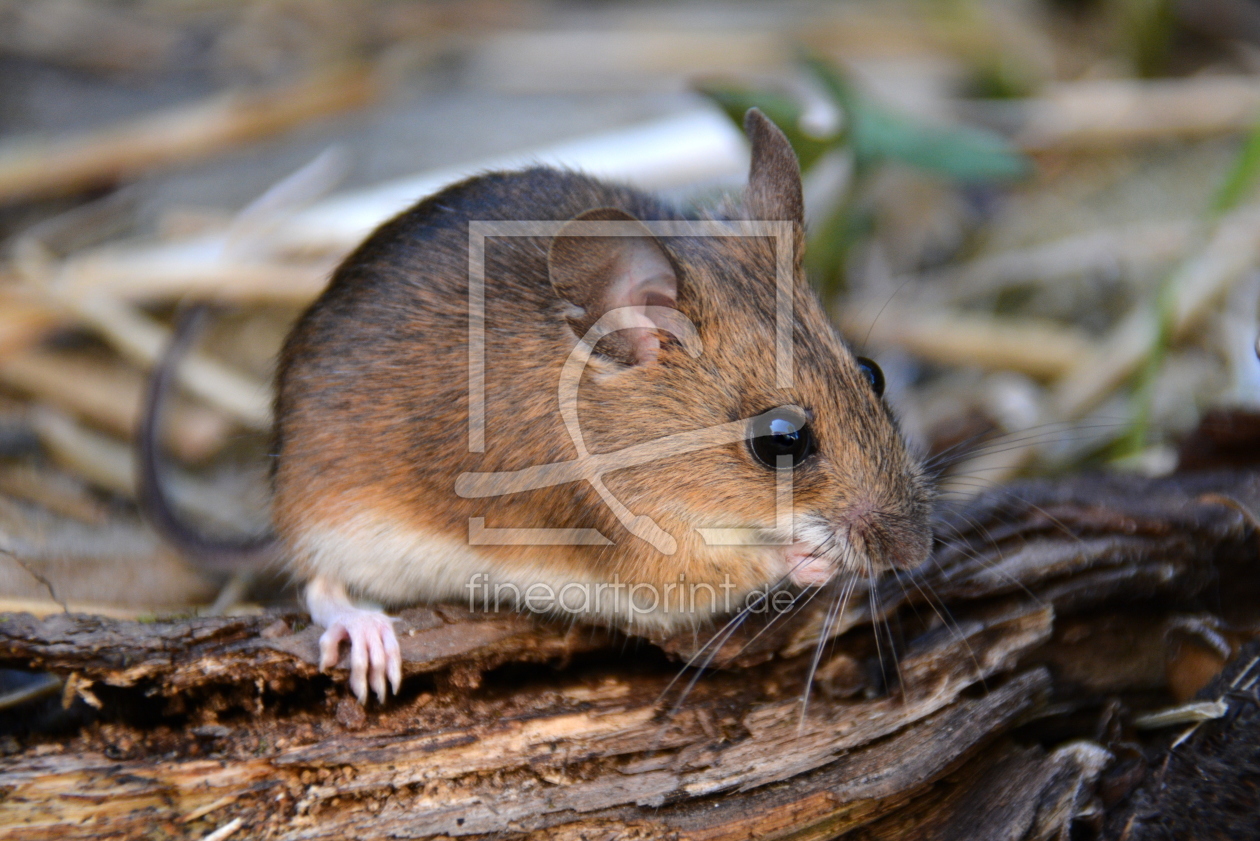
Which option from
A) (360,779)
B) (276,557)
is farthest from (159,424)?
(360,779)

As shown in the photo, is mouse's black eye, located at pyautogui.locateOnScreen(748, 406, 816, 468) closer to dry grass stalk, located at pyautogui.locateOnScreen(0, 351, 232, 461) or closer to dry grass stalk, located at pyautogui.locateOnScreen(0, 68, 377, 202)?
dry grass stalk, located at pyautogui.locateOnScreen(0, 351, 232, 461)

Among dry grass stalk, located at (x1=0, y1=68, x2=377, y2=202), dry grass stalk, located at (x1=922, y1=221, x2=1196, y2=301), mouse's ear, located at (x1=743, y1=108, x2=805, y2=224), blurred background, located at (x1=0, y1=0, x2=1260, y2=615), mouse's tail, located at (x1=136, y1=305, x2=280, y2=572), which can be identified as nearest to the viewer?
mouse's ear, located at (x1=743, y1=108, x2=805, y2=224)

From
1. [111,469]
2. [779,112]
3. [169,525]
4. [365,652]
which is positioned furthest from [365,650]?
[779,112]

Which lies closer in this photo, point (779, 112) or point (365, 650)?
point (365, 650)

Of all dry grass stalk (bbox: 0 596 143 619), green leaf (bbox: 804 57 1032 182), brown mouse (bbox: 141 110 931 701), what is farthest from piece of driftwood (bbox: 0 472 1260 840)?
green leaf (bbox: 804 57 1032 182)

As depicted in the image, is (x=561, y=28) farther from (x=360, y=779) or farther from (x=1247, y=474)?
(x=360, y=779)

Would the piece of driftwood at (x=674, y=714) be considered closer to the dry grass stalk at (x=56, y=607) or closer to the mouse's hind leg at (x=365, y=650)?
the mouse's hind leg at (x=365, y=650)

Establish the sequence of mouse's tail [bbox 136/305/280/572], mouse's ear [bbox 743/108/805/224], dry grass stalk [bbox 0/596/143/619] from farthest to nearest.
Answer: mouse's tail [bbox 136/305/280/572] < mouse's ear [bbox 743/108/805/224] < dry grass stalk [bbox 0/596/143/619]

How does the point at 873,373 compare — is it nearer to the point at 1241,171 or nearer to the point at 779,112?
the point at 779,112
